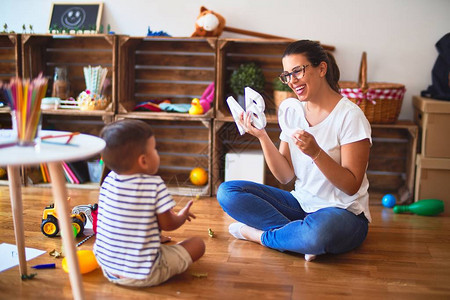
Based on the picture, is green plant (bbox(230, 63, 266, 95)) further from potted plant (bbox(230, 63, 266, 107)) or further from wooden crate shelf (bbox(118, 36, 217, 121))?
wooden crate shelf (bbox(118, 36, 217, 121))

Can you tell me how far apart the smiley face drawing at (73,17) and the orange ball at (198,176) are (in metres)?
1.19

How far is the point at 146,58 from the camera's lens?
3492 millimetres

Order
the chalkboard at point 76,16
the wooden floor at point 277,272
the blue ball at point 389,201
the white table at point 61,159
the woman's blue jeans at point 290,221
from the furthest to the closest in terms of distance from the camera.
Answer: the chalkboard at point 76,16, the blue ball at point 389,201, the woman's blue jeans at point 290,221, the wooden floor at point 277,272, the white table at point 61,159

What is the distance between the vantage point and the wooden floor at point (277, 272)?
71.4 inches

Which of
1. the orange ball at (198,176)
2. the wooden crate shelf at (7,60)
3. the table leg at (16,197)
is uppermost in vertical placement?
the wooden crate shelf at (7,60)

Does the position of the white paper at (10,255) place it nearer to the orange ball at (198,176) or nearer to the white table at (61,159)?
the white table at (61,159)

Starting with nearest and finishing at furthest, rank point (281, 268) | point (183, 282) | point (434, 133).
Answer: point (183, 282) < point (281, 268) < point (434, 133)

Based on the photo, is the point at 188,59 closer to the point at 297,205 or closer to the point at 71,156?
the point at 297,205

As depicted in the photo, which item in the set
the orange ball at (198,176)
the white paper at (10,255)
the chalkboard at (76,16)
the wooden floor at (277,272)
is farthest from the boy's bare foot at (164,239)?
the chalkboard at (76,16)

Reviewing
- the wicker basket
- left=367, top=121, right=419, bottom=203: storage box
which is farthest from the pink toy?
left=367, top=121, right=419, bottom=203: storage box

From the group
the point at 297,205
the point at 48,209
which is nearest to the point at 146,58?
the point at 48,209

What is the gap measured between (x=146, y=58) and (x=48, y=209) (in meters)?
1.44

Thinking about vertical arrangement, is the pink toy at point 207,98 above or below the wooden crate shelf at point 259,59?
below

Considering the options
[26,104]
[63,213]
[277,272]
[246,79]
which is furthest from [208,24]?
[63,213]
